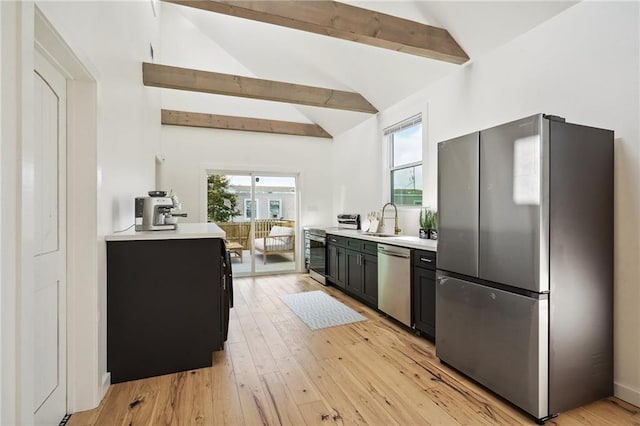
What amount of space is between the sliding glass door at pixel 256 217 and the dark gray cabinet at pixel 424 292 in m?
3.63

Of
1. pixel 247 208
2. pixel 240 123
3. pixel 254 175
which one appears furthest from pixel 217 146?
pixel 247 208

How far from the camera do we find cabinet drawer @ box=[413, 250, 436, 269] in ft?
9.21

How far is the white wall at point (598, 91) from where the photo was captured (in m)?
1.98

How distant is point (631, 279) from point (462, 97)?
2178 mm

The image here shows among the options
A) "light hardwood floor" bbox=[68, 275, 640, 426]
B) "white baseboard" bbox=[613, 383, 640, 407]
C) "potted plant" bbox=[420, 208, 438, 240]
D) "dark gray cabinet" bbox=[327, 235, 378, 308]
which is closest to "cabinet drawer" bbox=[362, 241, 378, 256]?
"dark gray cabinet" bbox=[327, 235, 378, 308]

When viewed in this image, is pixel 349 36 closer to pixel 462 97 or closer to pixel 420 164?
pixel 462 97

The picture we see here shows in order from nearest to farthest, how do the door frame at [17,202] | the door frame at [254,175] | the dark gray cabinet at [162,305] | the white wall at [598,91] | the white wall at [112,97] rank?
the door frame at [17,202] → the white wall at [112,97] → the white wall at [598,91] → the dark gray cabinet at [162,305] → the door frame at [254,175]

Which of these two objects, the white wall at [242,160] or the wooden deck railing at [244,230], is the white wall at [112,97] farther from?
the wooden deck railing at [244,230]

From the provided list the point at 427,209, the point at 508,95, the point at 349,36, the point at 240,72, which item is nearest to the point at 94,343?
the point at 349,36

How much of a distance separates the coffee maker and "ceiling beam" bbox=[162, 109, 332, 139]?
311 cm

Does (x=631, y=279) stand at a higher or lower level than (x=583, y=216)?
lower

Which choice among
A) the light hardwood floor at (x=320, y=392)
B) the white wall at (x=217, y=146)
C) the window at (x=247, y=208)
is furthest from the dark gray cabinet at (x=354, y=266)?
the window at (x=247, y=208)

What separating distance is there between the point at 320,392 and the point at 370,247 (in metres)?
2.04

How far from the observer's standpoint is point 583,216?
1933 mm
